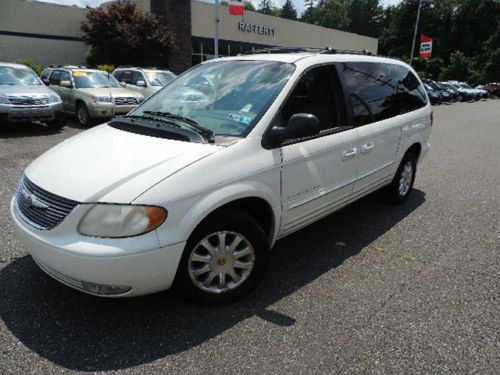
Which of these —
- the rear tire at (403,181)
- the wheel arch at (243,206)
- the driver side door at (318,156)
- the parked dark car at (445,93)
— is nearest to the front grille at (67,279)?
the wheel arch at (243,206)

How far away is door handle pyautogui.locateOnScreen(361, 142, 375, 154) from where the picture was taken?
13.2 ft

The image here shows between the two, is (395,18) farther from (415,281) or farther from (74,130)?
(415,281)

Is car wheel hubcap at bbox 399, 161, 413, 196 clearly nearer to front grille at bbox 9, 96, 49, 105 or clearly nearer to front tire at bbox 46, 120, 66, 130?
front grille at bbox 9, 96, 49, 105

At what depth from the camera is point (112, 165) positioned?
2.75m

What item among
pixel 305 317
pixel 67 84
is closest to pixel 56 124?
pixel 67 84

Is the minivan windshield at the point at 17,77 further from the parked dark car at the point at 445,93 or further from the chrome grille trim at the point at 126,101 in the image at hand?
the parked dark car at the point at 445,93

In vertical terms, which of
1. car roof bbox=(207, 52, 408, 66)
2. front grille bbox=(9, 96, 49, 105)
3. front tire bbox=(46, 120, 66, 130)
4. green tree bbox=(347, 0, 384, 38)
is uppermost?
green tree bbox=(347, 0, 384, 38)

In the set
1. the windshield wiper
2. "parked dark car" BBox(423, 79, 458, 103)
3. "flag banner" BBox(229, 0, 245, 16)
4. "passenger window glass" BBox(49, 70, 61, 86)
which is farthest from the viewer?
"parked dark car" BBox(423, 79, 458, 103)

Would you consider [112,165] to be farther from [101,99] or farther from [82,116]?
[82,116]

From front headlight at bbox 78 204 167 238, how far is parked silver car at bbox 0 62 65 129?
8.30m

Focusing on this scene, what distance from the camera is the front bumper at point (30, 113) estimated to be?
9211mm

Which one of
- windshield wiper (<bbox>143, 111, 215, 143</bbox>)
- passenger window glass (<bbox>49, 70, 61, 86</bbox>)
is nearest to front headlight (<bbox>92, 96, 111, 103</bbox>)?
passenger window glass (<bbox>49, 70, 61, 86</bbox>)

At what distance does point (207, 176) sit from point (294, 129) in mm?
780

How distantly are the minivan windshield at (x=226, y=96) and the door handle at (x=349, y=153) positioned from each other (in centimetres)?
90
